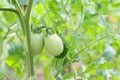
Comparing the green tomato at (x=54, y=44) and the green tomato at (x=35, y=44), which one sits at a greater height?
the green tomato at (x=35, y=44)

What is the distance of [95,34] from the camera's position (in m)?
1.55

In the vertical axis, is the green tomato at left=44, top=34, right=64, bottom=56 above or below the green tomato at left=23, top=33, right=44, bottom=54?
below

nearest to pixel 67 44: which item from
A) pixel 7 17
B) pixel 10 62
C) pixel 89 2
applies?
pixel 89 2

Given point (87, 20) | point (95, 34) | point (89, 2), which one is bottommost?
point (95, 34)

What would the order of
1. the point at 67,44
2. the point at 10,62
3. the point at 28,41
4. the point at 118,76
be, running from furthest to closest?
the point at 10,62, the point at 118,76, the point at 67,44, the point at 28,41

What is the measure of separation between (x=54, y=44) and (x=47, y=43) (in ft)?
0.07

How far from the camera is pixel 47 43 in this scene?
1215 mm

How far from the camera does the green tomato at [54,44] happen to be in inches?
47.6

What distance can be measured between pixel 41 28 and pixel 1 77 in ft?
0.69

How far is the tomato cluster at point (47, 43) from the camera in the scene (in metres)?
1.19

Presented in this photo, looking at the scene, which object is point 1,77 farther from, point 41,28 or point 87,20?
point 87,20

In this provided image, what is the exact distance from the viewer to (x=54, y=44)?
1.22 meters

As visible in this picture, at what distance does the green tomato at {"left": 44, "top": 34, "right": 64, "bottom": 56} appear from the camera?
1.21 meters

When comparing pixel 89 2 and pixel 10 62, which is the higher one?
pixel 89 2
